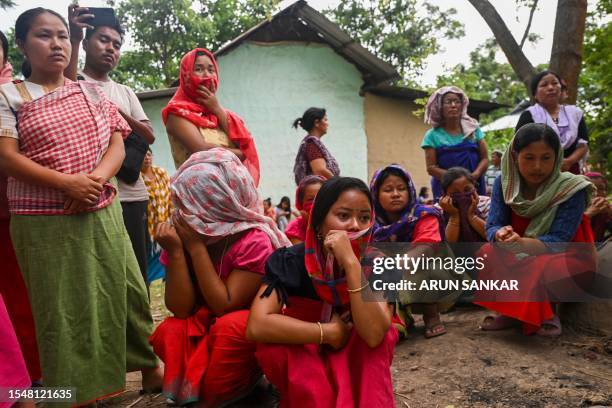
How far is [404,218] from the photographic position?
3127 millimetres

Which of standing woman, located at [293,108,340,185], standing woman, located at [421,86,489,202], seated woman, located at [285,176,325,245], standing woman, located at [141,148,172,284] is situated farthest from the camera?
standing woman, located at [293,108,340,185]

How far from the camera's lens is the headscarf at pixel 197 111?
3164 mm

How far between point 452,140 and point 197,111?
2.26m

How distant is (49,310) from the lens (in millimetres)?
2051

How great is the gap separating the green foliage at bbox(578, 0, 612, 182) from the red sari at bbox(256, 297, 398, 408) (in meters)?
4.50

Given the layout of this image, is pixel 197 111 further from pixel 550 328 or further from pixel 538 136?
pixel 550 328

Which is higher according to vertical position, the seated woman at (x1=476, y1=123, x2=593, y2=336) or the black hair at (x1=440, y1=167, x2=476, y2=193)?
the black hair at (x1=440, y1=167, x2=476, y2=193)

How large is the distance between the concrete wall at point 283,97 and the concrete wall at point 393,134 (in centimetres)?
26

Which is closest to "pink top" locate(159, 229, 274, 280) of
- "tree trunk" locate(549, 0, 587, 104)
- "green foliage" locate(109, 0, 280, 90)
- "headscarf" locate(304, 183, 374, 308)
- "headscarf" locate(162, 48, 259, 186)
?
"headscarf" locate(304, 183, 374, 308)

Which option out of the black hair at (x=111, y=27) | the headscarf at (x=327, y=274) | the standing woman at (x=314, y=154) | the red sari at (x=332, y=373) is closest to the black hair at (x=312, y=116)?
the standing woman at (x=314, y=154)

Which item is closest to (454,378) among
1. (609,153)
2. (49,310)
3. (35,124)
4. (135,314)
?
(135,314)

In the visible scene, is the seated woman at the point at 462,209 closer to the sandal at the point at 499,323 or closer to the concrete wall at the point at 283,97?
the sandal at the point at 499,323

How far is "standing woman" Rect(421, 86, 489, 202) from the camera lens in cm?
420

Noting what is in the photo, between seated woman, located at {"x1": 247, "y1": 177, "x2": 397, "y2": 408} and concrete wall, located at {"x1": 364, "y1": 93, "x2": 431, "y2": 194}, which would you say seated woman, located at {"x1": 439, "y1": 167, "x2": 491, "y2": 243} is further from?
concrete wall, located at {"x1": 364, "y1": 93, "x2": 431, "y2": 194}
